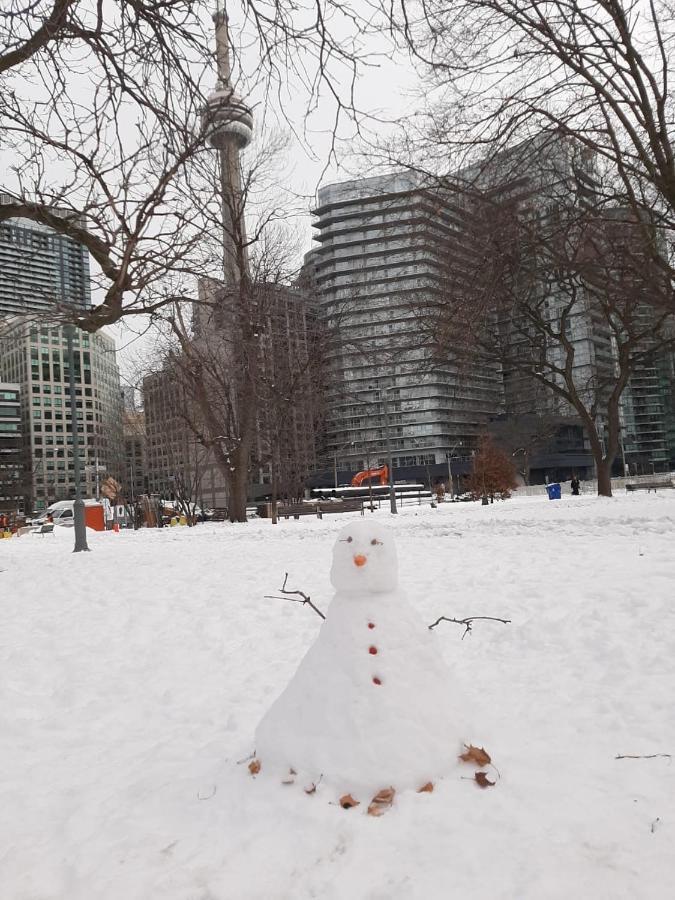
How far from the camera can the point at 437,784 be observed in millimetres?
2668

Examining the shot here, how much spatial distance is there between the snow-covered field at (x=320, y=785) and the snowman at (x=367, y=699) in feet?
0.33

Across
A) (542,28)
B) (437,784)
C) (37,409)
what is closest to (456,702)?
(437,784)

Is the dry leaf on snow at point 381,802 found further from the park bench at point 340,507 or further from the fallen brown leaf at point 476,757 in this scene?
the park bench at point 340,507

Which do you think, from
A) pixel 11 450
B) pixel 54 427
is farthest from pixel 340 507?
pixel 54 427

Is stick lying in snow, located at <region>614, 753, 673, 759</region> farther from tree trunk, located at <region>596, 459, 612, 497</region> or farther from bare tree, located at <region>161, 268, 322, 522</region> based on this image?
tree trunk, located at <region>596, 459, 612, 497</region>

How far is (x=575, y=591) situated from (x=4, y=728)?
5.08 m

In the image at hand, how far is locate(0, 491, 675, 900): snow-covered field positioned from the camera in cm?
225

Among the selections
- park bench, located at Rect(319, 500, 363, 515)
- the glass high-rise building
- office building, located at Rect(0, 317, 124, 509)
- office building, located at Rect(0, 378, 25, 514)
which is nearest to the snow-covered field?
the glass high-rise building

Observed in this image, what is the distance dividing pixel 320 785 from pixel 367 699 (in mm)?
415

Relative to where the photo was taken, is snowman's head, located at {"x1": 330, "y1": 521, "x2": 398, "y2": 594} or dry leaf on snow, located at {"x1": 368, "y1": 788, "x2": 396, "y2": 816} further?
snowman's head, located at {"x1": 330, "y1": 521, "x2": 398, "y2": 594}

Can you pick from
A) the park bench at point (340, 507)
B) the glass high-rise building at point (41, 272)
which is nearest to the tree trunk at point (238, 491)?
the park bench at point (340, 507)

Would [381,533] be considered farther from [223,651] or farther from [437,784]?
[223,651]

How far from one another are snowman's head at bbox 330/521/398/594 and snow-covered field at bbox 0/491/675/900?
2.55ft

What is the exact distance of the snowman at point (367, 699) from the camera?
8.56 feet
